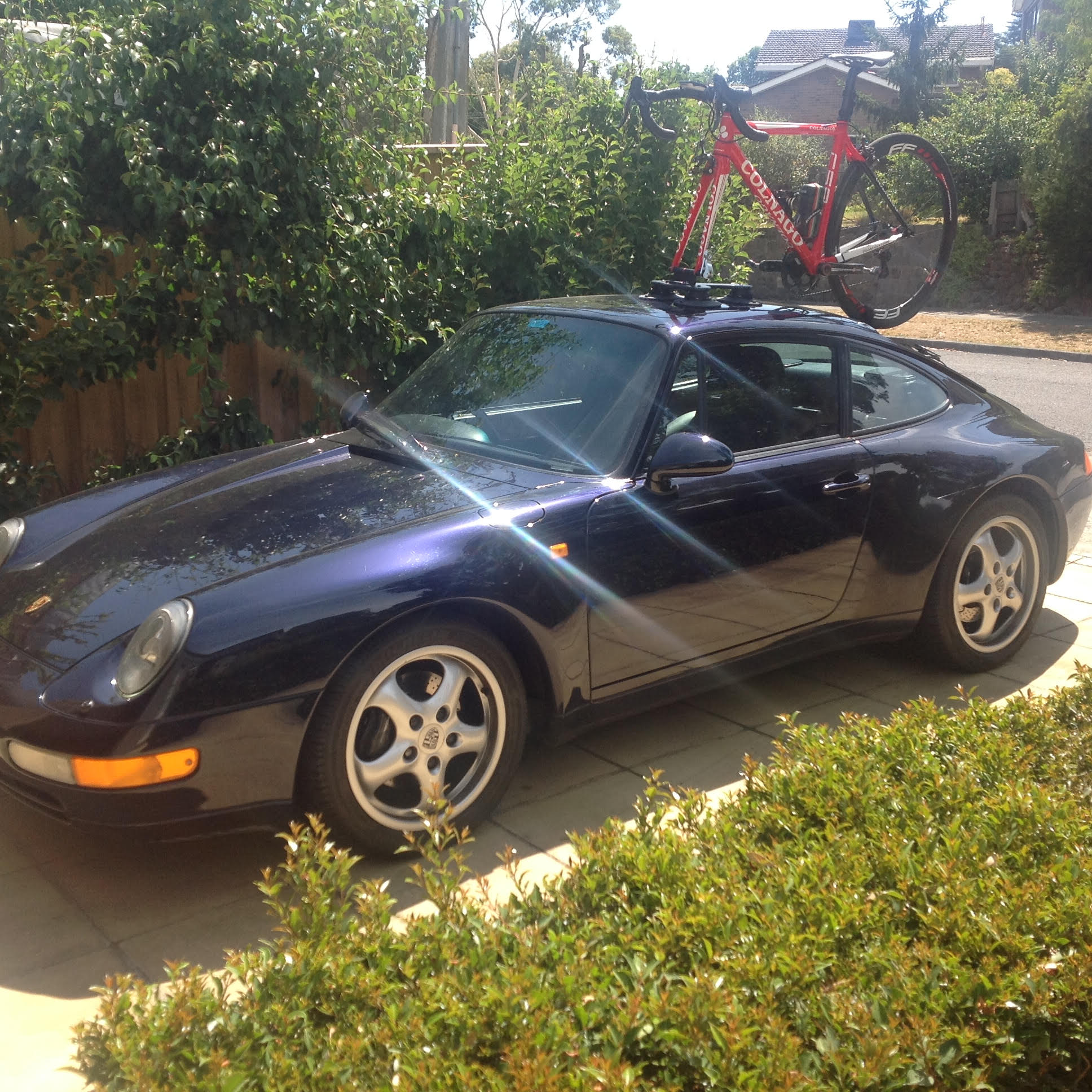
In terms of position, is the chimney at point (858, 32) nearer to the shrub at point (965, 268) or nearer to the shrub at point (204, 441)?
the shrub at point (204, 441)

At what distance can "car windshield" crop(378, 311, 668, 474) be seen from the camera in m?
4.02

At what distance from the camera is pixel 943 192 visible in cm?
777

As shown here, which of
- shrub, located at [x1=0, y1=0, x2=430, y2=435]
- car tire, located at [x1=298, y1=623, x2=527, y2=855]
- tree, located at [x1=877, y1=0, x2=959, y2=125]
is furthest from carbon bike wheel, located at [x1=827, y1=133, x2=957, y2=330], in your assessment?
tree, located at [x1=877, y1=0, x2=959, y2=125]

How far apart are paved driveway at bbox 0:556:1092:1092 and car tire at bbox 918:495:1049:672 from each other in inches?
5.0

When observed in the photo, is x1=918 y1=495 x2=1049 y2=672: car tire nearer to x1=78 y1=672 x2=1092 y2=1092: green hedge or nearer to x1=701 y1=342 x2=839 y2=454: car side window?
x1=701 y1=342 x2=839 y2=454: car side window

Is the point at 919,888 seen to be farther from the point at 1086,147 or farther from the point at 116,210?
the point at 1086,147

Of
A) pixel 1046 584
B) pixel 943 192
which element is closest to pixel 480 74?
pixel 943 192

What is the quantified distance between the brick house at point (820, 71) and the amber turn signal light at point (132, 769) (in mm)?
40122

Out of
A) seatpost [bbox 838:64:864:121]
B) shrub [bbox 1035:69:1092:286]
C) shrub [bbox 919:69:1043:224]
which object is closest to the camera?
seatpost [bbox 838:64:864:121]

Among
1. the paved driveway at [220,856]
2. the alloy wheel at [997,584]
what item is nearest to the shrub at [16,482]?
the paved driveway at [220,856]

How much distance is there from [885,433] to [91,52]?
3.92 metres

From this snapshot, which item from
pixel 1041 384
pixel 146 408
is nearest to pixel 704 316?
pixel 146 408

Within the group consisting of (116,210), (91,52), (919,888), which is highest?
(91,52)

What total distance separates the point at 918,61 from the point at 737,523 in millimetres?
38717
